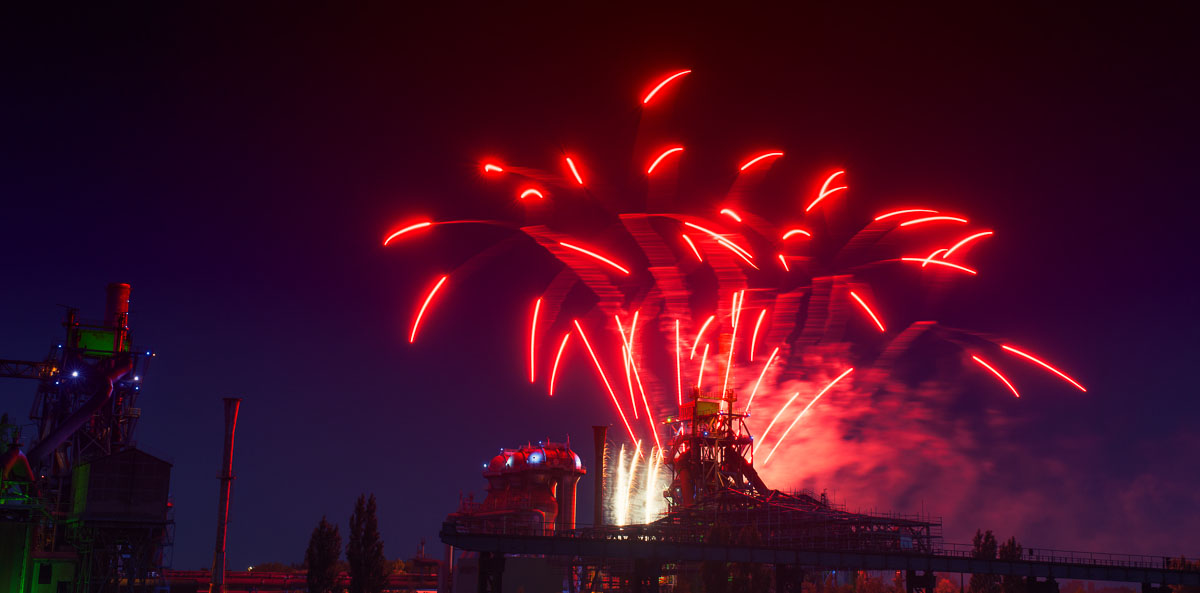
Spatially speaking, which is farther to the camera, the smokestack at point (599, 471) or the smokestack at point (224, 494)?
the smokestack at point (599, 471)

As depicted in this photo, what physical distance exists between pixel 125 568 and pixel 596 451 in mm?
59231

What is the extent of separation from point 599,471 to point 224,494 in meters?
46.7

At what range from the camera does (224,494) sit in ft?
286

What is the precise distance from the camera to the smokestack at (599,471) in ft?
394

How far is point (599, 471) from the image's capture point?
121 metres

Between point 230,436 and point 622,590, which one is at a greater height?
point 230,436

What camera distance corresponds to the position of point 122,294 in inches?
3541

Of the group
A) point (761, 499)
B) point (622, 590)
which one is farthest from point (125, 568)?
point (761, 499)

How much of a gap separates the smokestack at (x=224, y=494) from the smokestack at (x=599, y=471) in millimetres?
45359

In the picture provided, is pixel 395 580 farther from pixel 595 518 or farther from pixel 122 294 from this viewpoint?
pixel 122 294

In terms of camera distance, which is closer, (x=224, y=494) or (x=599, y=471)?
(x=224, y=494)

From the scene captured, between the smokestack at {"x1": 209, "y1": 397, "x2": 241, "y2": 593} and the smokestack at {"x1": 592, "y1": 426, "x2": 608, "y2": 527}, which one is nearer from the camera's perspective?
the smokestack at {"x1": 209, "y1": 397, "x2": 241, "y2": 593}

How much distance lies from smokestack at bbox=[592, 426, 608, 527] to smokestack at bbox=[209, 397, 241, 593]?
45359 mm

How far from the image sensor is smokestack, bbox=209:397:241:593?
84.8 meters
